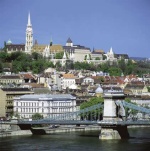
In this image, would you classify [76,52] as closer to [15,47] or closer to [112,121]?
[15,47]

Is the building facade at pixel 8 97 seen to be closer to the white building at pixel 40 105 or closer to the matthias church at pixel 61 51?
the white building at pixel 40 105

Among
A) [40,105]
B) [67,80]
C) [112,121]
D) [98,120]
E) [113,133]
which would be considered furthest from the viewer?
[67,80]

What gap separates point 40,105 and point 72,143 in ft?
42.6

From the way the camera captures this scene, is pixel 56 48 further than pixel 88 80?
Yes

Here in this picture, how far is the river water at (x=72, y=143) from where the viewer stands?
31156 millimetres

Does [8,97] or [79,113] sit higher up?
[8,97]

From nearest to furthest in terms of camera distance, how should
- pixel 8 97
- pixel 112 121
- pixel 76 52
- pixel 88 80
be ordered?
pixel 112 121 → pixel 8 97 → pixel 88 80 → pixel 76 52

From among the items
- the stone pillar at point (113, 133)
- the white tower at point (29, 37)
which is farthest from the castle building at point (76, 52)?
the stone pillar at point (113, 133)

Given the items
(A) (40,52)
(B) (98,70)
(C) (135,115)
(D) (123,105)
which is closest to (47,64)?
(B) (98,70)

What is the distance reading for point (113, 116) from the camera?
36.5m

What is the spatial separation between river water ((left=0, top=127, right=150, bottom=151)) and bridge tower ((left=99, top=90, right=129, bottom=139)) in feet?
1.48

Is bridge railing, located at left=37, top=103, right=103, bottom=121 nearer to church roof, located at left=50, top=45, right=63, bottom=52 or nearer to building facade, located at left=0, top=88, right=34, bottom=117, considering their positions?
building facade, located at left=0, top=88, right=34, bottom=117

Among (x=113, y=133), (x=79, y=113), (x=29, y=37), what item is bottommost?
(x=113, y=133)

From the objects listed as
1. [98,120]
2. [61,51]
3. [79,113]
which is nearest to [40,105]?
[79,113]
